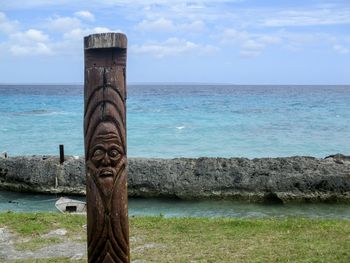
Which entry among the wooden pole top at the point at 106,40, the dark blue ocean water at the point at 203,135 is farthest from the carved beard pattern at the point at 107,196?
the dark blue ocean water at the point at 203,135

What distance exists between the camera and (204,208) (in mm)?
18766

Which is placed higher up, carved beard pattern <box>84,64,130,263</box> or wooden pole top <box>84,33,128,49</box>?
wooden pole top <box>84,33,128,49</box>

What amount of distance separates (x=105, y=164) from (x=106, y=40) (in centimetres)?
123

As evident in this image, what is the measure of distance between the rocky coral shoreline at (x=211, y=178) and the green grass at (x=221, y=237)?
26.0 feet

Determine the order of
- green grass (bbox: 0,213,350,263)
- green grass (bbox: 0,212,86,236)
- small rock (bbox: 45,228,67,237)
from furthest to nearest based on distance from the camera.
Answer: green grass (bbox: 0,212,86,236)
small rock (bbox: 45,228,67,237)
green grass (bbox: 0,213,350,263)

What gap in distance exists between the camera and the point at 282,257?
913cm

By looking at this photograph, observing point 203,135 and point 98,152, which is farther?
point 203,135

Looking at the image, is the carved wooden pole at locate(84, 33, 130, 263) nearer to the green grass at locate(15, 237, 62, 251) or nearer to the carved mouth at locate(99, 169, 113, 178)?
the carved mouth at locate(99, 169, 113, 178)

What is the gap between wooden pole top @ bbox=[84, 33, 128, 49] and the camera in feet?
16.9

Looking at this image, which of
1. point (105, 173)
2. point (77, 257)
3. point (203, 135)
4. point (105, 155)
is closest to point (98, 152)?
point (105, 155)

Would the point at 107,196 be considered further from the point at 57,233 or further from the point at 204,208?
the point at 204,208

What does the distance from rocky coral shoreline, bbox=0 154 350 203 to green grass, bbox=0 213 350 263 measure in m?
7.91

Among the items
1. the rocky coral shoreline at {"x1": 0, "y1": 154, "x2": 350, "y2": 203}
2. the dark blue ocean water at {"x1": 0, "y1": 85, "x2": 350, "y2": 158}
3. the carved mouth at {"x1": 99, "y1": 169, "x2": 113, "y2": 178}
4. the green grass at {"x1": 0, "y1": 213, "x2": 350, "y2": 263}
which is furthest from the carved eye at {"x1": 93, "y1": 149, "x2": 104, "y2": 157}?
the dark blue ocean water at {"x1": 0, "y1": 85, "x2": 350, "y2": 158}

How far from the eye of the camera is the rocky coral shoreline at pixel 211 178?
19781 millimetres
